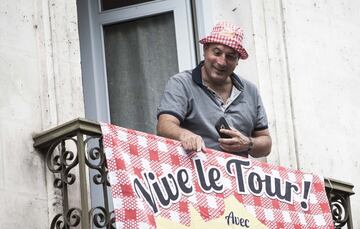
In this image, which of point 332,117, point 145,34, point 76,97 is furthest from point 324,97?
point 76,97

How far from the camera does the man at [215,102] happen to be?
13.1 metres

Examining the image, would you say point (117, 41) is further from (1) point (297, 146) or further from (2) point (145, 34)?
(1) point (297, 146)

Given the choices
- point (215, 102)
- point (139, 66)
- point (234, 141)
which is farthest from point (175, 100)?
point (139, 66)

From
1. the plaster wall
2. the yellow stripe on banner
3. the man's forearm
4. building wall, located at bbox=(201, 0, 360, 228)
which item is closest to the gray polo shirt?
the man's forearm

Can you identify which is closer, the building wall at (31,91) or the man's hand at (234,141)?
the building wall at (31,91)

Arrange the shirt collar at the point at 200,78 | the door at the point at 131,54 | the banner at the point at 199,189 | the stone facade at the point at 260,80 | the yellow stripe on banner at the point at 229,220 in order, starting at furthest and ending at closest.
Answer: the door at the point at 131,54
the shirt collar at the point at 200,78
the stone facade at the point at 260,80
the yellow stripe on banner at the point at 229,220
the banner at the point at 199,189

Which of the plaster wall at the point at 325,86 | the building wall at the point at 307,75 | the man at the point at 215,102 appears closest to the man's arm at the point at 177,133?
the man at the point at 215,102

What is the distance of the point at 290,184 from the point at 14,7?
223cm

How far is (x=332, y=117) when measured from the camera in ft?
50.0

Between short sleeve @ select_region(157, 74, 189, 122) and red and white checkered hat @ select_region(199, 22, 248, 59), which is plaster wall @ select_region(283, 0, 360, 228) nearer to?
red and white checkered hat @ select_region(199, 22, 248, 59)

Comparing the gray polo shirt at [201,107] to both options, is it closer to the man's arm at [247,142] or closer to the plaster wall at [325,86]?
the man's arm at [247,142]

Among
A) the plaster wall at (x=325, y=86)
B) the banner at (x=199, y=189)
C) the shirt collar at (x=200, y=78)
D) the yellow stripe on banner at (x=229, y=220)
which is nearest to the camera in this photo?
the banner at (x=199, y=189)

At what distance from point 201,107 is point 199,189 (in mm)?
599

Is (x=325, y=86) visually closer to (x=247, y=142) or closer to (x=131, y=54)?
(x=131, y=54)
